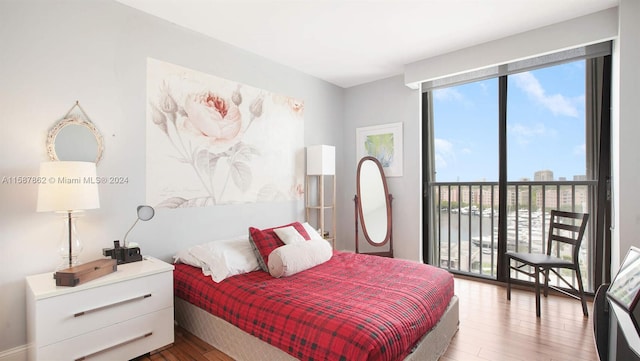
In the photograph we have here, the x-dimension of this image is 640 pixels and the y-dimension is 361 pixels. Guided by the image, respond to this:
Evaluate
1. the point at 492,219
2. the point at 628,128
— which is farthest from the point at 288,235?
the point at 628,128

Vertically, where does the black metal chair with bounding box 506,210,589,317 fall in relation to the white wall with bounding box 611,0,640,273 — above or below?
below

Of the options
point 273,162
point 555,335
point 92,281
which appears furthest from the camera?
point 273,162

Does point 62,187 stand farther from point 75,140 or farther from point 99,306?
point 99,306

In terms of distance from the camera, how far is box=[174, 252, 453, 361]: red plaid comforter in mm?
1609

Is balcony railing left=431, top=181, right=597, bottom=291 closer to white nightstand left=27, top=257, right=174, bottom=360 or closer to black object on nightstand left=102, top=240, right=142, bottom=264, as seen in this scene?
white nightstand left=27, top=257, right=174, bottom=360

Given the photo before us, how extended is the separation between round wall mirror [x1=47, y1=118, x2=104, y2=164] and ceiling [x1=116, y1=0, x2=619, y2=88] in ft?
3.40

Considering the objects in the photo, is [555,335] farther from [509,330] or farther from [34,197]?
[34,197]

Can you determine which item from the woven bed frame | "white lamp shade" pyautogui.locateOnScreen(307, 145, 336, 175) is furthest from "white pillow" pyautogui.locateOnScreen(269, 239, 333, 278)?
"white lamp shade" pyautogui.locateOnScreen(307, 145, 336, 175)

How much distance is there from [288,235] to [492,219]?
8.26 feet

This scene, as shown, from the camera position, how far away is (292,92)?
392 cm

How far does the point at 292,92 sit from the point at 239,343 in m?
2.86

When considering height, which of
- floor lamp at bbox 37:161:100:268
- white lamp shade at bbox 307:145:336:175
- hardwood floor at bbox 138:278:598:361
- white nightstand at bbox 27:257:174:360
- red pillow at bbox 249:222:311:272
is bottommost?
hardwood floor at bbox 138:278:598:361

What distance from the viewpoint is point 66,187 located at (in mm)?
1928

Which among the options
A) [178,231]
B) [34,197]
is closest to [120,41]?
[34,197]
